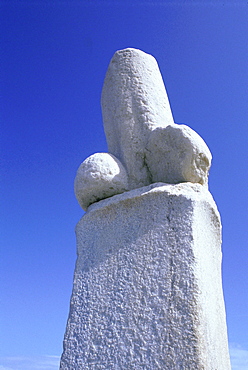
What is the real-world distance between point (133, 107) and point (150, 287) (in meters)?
1.31

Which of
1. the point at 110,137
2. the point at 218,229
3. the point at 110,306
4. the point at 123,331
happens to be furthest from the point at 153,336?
the point at 110,137

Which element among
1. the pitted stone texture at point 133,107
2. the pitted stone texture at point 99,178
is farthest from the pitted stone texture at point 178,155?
the pitted stone texture at point 99,178

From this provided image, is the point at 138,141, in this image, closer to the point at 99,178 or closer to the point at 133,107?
the point at 133,107

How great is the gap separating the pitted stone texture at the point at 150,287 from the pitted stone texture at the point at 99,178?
4.1 inches

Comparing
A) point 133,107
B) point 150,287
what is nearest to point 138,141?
point 133,107

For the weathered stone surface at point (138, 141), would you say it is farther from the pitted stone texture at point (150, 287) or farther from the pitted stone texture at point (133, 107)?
the pitted stone texture at point (150, 287)

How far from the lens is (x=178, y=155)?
2293 mm

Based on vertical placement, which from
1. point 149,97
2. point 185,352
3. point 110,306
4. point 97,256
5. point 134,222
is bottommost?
point 185,352

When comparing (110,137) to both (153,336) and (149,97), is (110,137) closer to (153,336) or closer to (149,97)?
(149,97)

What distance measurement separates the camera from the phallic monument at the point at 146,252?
1831mm

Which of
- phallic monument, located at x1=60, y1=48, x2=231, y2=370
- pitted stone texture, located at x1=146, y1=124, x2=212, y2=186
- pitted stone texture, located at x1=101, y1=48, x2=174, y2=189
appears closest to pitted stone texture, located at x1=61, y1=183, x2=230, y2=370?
phallic monument, located at x1=60, y1=48, x2=231, y2=370

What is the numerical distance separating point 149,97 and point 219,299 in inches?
57.7

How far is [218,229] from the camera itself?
94.2 inches

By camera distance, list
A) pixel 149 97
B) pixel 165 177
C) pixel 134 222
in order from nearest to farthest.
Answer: pixel 134 222, pixel 165 177, pixel 149 97
